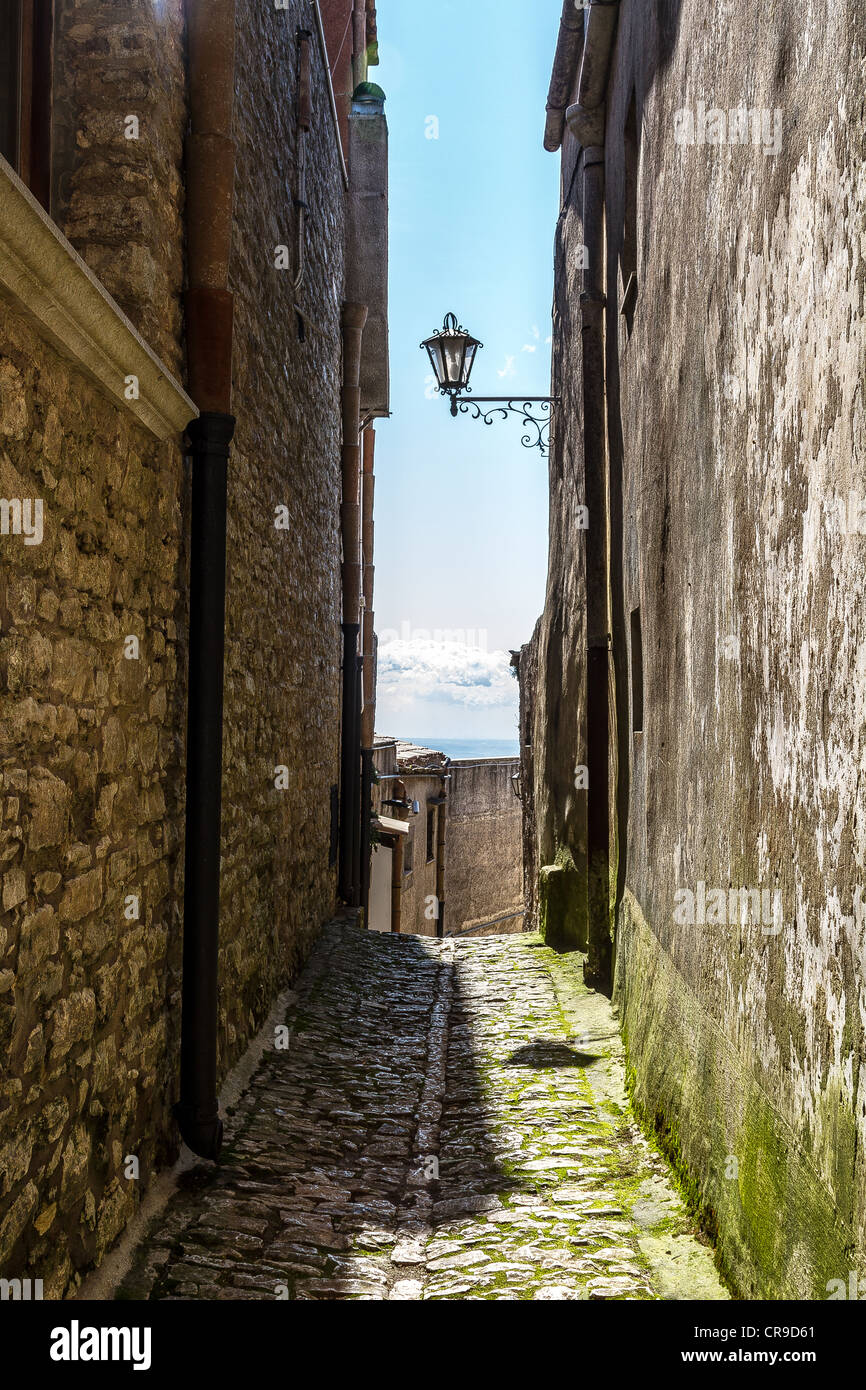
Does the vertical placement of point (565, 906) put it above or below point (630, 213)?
below

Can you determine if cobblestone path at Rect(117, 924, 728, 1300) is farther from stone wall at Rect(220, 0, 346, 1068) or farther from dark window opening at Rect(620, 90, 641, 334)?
dark window opening at Rect(620, 90, 641, 334)

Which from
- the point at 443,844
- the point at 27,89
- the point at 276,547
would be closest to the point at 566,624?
the point at 276,547

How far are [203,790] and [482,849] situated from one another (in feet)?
79.0

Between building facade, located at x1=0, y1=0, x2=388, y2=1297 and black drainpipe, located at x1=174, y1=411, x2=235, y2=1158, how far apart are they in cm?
1

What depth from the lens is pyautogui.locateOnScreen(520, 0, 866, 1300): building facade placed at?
2229 millimetres

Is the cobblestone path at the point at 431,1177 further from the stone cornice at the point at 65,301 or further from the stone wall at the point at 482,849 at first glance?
the stone wall at the point at 482,849

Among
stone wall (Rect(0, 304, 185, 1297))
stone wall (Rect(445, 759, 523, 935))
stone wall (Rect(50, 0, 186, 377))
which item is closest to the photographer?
stone wall (Rect(0, 304, 185, 1297))

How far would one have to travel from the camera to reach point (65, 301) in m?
2.55

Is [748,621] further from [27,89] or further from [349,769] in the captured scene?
[349,769]

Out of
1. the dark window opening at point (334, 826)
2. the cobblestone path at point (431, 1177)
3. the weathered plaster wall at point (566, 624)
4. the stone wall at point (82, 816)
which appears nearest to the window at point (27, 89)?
the stone wall at point (82, 816)

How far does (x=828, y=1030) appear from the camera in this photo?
2.29 m

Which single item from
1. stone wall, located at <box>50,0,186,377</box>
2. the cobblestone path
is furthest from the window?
the cobblestone path

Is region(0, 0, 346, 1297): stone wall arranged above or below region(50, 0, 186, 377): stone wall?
below
